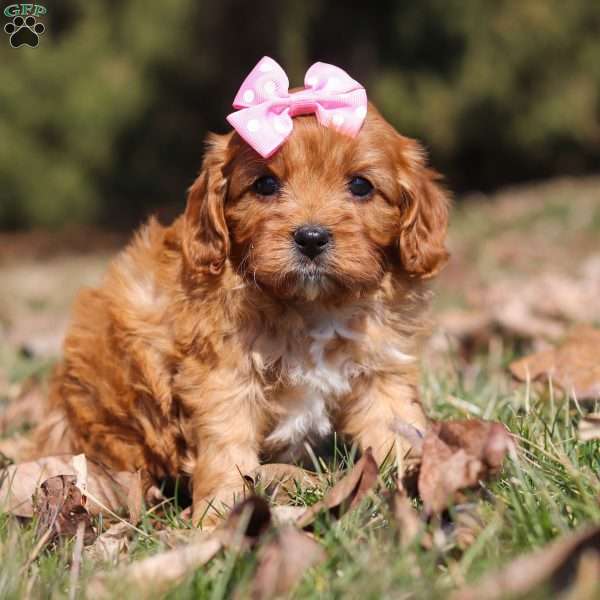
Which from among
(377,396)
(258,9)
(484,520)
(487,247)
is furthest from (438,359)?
(258,9)

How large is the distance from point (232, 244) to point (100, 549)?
125 centimetres

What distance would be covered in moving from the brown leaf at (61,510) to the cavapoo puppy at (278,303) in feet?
1.24

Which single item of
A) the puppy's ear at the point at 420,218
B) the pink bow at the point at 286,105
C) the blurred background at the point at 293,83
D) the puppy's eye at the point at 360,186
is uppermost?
the pink bow at the point at 286,105

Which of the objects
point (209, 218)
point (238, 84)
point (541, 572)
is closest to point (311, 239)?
point (209, 218)

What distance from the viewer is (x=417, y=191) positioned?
11.4 feet

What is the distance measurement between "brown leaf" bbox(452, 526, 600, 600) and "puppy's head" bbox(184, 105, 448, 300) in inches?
53.5

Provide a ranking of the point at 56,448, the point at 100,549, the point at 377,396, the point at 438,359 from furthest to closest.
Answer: the point at 438,359 → the point at 56,448 → the point at 377,396 → the point at 100,549

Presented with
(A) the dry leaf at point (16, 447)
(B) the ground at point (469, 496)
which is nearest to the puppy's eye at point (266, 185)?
(B) the ground at point (469, 496)

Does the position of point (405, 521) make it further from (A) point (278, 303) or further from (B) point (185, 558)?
(A) point (278, 303)

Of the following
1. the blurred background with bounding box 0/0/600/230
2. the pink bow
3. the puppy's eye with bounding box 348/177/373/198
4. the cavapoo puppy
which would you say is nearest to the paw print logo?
the pink bow

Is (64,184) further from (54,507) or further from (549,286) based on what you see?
(54,507)

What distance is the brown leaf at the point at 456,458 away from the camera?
2422 mm

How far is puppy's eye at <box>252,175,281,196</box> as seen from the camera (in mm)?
3277

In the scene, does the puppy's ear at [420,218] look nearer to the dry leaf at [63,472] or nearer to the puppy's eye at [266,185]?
the puppy's eye at [266,185]
